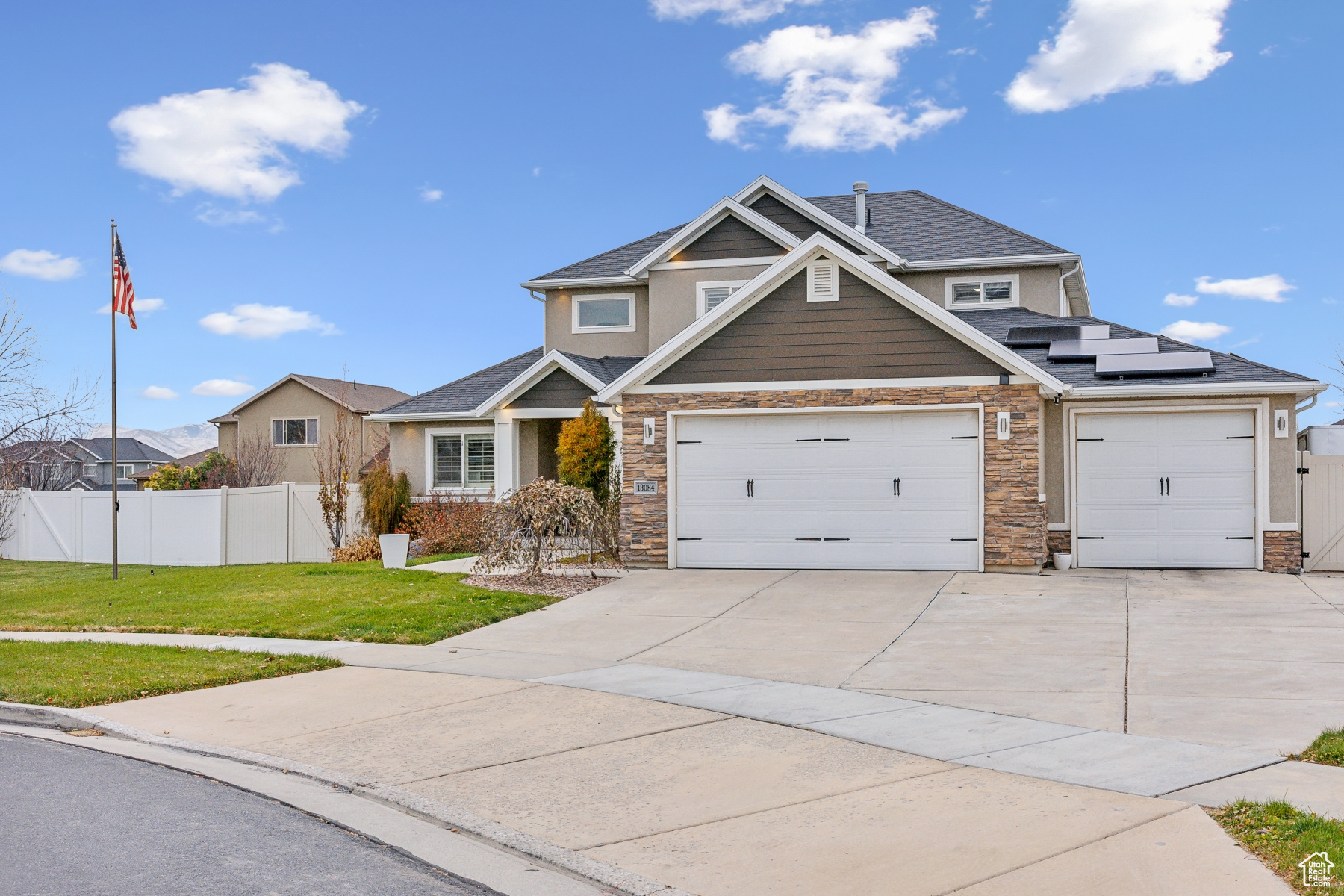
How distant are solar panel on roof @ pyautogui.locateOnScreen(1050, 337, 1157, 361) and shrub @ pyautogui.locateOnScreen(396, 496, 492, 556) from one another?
454 inches

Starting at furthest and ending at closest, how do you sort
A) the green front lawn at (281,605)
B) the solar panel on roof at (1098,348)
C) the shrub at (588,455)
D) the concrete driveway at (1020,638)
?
1. the shrub at (588,455)
2. the solar panel on roof at (1098,348)
3. the green front lawn at (281,605)
4. the concrete driveway at (1020,638)

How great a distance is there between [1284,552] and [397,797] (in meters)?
15.7

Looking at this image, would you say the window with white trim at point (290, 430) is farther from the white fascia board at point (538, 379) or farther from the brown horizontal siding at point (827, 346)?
the brown horizontal siding at point (827, 346)

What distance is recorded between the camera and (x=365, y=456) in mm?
44250

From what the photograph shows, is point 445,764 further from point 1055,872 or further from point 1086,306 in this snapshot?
point 1086,306

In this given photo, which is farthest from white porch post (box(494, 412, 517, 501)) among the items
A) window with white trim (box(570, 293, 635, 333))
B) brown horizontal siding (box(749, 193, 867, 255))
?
brown horizontal siding (box(749, 193, 867, 255))

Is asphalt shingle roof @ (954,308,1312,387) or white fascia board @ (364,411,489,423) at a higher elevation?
asphalt shingle roof @ (954,308,1312,387)

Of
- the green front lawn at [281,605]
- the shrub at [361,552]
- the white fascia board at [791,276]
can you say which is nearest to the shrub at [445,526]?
the shrub at [361,552]

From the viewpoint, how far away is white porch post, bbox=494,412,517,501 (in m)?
23.6

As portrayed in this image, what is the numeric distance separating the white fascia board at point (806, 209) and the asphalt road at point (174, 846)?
17513 mm

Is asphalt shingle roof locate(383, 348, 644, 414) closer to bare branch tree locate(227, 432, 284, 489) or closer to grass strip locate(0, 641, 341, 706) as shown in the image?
grass strip locate(0, 641, 341, 706)

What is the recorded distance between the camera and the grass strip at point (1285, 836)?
4992 mm

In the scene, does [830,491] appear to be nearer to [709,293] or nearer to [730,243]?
[709,293]

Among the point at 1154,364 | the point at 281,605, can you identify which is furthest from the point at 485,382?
the point at 1154,364
